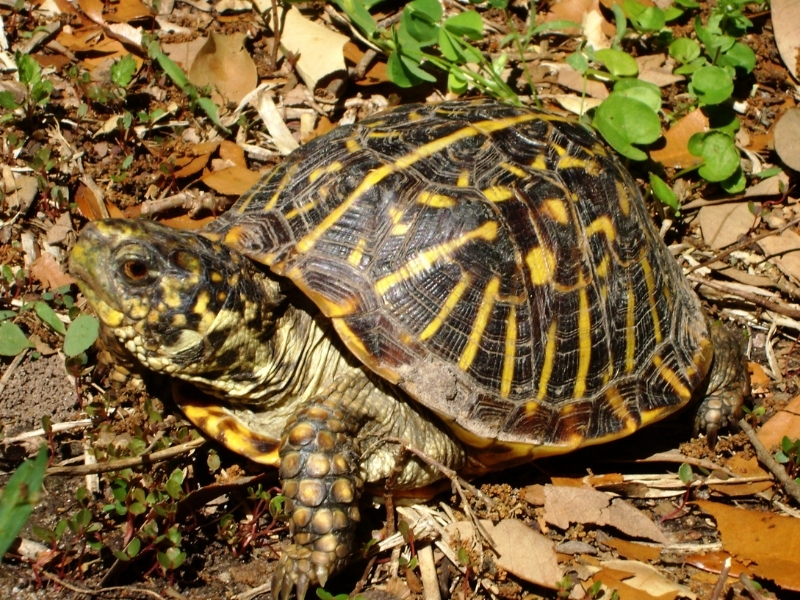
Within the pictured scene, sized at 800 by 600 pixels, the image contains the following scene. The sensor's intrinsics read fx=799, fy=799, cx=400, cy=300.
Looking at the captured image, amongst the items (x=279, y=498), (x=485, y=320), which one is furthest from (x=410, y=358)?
(x=279, y=498)

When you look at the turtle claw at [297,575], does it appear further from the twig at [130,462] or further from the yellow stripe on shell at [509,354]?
the yellow stripe on shell at [509,354]

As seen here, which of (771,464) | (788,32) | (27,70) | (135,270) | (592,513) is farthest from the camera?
(788,32)

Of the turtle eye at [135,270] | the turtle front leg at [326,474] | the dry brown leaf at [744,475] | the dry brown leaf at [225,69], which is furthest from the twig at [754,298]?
the turtle eye at [135,270]

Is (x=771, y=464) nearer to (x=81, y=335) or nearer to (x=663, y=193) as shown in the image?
(x=663, y=193)

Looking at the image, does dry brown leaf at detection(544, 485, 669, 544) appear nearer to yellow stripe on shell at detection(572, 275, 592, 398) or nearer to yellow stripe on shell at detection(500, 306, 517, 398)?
yellow stripe on shell at detection(572, 275, 592, 398)

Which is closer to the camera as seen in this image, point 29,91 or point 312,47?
point 29,91

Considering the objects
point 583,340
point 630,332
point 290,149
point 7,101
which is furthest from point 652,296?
point 7,101

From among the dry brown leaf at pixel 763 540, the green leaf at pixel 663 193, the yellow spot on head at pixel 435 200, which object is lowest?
the dry brown leaf at pixel 763 540
